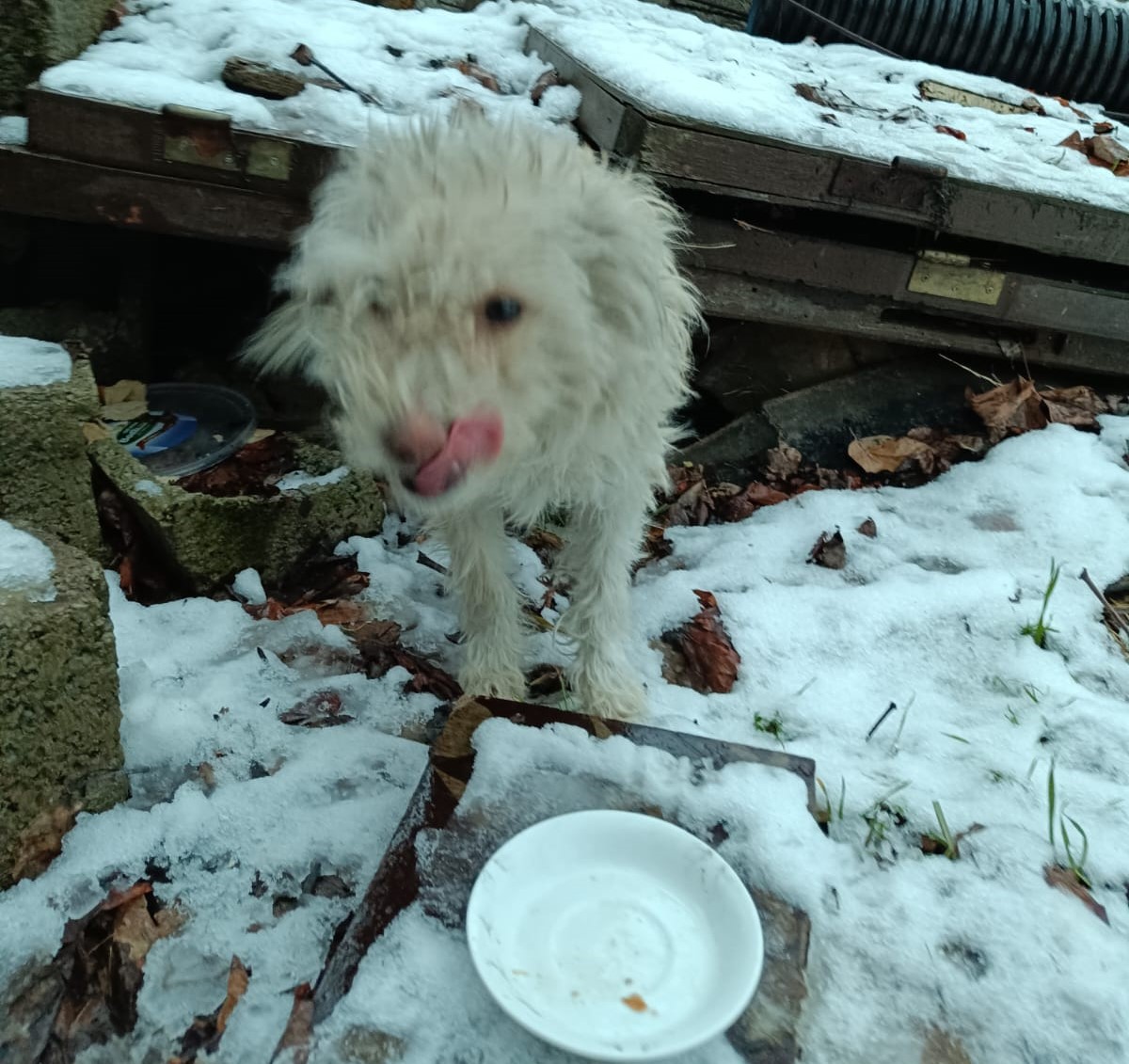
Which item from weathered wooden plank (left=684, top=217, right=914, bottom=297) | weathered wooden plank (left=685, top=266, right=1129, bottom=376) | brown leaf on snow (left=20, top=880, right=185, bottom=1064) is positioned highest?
weathered wooden plank (left=684, top=217, right=914, bottom=297)

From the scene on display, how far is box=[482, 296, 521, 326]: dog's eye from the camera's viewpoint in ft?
5.32

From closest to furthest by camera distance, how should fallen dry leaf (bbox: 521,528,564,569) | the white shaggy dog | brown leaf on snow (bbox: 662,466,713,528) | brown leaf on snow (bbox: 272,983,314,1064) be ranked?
brown leaf on snow (bbox: 272,983,314,1064) < the white shaggy dog < fallen dry leaf (bbox: 521,528,564,569) < brown leaf on snow (bbox: 662,466,713,528)

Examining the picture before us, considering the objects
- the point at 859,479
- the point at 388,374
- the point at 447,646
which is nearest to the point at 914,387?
the point at 859,479

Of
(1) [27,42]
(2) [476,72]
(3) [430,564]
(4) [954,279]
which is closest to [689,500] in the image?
(3) [430,564]

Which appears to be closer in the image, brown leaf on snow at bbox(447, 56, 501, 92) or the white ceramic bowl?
the white ceramic bowl

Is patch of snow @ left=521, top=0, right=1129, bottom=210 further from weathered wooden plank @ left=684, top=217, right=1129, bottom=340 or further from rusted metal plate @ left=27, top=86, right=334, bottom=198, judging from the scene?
rusted metal plate @ left=27, top=86, right=334, bottom=198

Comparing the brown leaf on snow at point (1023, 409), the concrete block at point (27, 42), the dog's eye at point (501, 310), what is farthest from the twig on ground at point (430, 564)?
the brown leaf on snow at point (1023, 409)

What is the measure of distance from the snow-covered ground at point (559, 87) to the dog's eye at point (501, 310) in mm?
1901

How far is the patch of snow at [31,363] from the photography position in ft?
7.85

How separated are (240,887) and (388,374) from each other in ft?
4.17

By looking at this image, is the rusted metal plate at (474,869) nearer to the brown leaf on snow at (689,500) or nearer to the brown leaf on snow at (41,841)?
the brown leaf on snow at (41,841)

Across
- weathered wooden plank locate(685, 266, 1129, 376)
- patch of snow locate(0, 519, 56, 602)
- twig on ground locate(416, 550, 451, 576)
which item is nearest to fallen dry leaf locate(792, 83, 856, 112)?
weathered wooden plank locate(685, 266, 1129, 376)

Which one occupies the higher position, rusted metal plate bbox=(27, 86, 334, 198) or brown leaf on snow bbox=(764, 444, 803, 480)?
rusted metal plate bbox=(27, 86, 334, 198)

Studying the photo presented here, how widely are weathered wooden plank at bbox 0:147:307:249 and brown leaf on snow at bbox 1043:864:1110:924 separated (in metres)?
3.15
